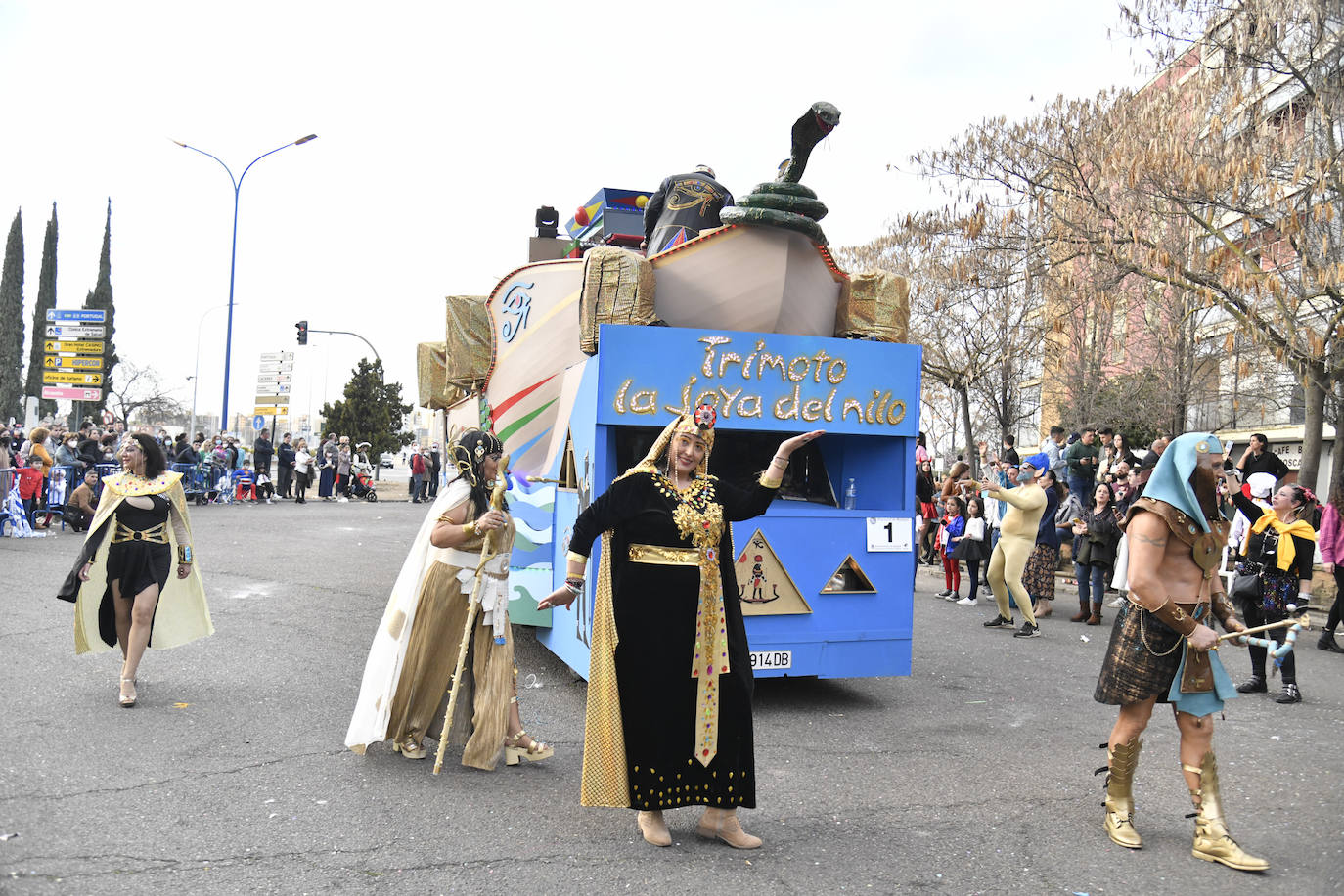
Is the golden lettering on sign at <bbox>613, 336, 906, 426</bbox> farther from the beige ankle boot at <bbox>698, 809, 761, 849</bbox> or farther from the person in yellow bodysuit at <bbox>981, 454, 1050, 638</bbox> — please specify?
the person in yellow bodysuit at <bbox>981, 454, 1050, 638</bbox>

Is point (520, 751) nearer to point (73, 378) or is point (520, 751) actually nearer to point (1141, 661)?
point (1141, 661)

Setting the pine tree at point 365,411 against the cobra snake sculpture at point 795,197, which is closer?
the cobra snake sculpture at point 795,197

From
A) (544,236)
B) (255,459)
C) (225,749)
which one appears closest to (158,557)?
(225,749)

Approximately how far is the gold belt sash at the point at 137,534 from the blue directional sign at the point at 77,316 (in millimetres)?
30303

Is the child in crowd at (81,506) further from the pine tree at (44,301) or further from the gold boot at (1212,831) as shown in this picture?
the pine tree at (44,301)

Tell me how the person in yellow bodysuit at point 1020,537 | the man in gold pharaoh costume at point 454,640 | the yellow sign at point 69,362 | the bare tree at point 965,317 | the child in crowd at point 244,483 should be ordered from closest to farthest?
the man in gold pharaoh costume at point 454,640, the person in yellow bodysuit at point 1020,537, the bare tree at point 965,317, the child in crowd at point 244,483, the yellow sign at point 69,362

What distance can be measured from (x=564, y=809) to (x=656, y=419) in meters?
2.54

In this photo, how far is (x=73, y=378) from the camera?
3183 centimetres

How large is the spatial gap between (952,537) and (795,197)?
6.98m

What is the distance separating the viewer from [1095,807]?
486cm

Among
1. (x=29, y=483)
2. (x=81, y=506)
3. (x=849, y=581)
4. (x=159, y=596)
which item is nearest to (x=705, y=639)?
(x=849, y=581)

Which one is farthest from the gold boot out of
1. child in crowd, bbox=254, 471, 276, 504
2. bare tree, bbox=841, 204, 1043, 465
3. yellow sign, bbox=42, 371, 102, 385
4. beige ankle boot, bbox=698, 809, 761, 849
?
yellow sign, bbox=42, 371, 102, 385

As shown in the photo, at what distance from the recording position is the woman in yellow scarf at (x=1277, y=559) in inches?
304

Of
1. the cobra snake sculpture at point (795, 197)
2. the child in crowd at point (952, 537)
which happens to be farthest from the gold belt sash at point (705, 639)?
the child in crowd at point (952, 537)
